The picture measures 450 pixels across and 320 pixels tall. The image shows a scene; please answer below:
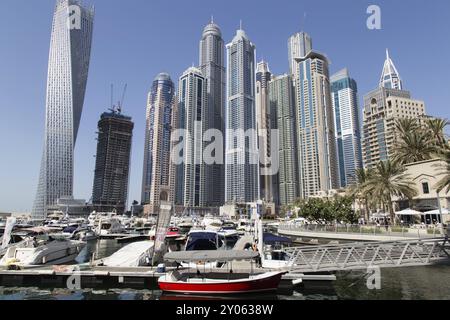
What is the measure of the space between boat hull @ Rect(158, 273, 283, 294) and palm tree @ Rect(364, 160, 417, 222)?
42.6 meters

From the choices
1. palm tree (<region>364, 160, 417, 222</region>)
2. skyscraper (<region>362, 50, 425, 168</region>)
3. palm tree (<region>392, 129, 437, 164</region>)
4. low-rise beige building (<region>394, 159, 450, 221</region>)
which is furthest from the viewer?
skyscraper (<region>362, 50, 425, 168</region>)

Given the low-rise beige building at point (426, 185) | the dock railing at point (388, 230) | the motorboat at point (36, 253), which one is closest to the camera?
the motorboat at point (36, 253)

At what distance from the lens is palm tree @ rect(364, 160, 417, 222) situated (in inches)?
2131

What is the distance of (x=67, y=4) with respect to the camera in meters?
199

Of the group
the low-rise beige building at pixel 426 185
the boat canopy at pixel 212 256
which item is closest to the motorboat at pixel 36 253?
the boat canopy at pixel 212 256

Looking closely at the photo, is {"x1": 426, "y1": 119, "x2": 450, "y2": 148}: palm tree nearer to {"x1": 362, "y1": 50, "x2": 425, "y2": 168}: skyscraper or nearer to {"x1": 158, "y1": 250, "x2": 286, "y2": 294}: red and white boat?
{"x1": 158, "y1": 250, "x2": 286, "y2": 294}: red and white boat

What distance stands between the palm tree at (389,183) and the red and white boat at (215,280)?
42689mm

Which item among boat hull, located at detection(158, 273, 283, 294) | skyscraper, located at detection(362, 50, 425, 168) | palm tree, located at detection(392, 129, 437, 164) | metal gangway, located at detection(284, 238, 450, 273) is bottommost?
boat hull, located at detection(158, 273, 283, 294)

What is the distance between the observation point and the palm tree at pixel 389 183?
5412 centimetres

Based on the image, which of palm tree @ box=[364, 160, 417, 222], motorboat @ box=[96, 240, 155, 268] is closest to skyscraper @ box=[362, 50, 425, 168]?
palm tree @ box=[364, 160, 417, 222]

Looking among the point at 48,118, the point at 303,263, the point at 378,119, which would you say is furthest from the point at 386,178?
the point at 48,118

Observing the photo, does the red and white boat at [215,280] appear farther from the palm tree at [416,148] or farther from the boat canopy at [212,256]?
the palm tree at [416,148]

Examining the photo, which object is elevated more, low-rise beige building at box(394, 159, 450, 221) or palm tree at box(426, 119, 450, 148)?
palm tree at box(426, 119, 450, 148)
